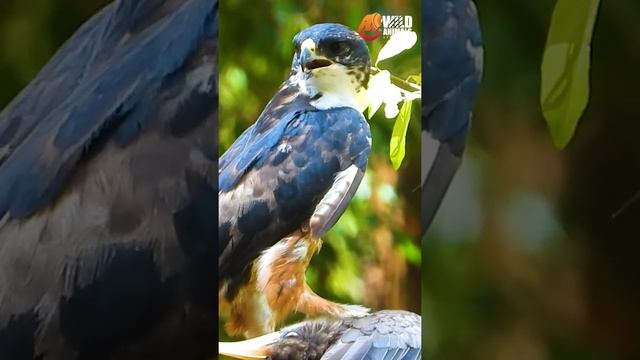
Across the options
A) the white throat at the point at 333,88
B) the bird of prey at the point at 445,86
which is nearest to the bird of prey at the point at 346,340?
the bird of prey at the point at 445,86

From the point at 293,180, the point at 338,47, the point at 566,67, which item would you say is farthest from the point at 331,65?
the point at 566,67

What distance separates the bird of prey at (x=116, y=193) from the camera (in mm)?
1584

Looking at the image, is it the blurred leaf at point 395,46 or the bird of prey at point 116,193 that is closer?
the bird of prey at point 116,193

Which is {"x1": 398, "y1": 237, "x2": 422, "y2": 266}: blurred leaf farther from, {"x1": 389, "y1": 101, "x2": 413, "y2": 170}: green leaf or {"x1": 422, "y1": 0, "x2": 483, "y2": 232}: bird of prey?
{"x1": 389, "y1": 101, "x2": 413, "y2": 170}: green leaf

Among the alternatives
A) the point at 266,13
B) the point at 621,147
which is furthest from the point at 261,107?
the point at 621,147

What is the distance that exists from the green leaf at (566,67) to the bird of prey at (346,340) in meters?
0.63

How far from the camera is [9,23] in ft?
5.35

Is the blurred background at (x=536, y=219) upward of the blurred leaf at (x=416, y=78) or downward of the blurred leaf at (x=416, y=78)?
downward

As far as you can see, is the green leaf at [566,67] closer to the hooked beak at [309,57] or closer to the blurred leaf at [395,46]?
the blurred leaf at [395,46]

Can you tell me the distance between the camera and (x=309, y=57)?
1668 mm

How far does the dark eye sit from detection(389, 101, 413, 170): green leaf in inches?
7.8

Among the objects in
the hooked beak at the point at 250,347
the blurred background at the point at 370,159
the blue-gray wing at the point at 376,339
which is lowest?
the blue-gray wing at the point at 376,339

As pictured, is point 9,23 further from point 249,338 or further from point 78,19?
point 249,338

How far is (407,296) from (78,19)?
3.40ft
